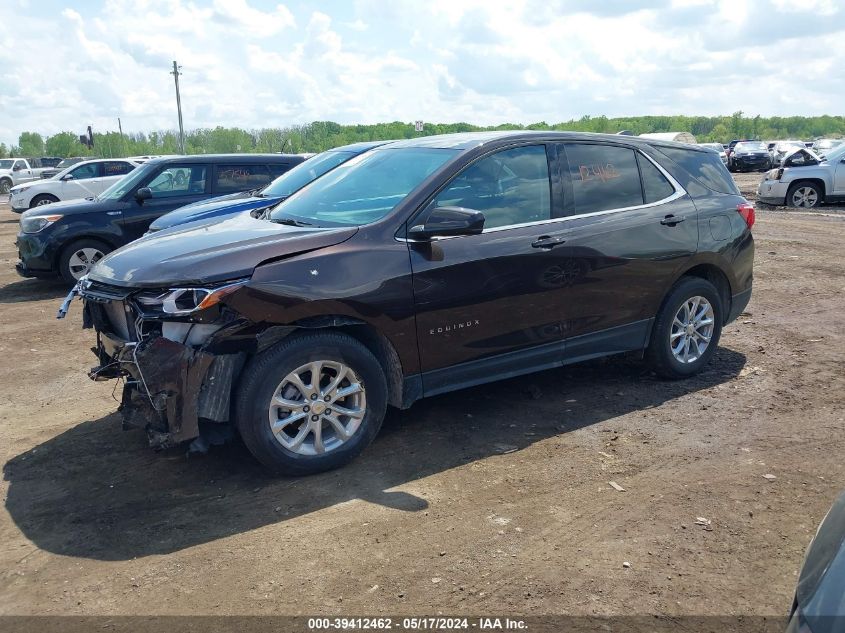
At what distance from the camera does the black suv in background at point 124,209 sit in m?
10.2

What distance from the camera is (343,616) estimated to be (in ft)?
10.2

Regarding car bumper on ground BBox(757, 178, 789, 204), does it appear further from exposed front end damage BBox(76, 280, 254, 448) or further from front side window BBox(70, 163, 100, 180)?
exposed front end damage BBox(76, 280, 254, 448)

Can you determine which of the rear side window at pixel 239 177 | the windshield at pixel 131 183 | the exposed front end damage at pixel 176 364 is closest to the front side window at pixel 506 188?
the exposed front end damage at pixel 176 364

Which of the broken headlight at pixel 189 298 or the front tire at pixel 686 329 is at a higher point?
the broken headlight at pixel 189 298

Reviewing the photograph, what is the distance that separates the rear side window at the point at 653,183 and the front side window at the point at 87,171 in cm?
1729

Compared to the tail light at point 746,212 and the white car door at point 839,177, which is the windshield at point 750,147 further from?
the tail light at point 746,212

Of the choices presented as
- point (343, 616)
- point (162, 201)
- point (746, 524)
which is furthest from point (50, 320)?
point (746, 524)

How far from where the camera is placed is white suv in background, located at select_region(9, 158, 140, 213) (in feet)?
60.0

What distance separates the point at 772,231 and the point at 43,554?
1405 centimetres

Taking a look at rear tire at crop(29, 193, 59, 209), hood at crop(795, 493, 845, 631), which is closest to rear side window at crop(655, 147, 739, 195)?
hood at crop(795, 493, 845, 631)

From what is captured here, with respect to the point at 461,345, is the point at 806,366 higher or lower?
lower

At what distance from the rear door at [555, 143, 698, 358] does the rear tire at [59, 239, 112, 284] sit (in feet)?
24.8

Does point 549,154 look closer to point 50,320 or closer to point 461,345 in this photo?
point 461,345

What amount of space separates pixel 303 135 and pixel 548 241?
80808mm
